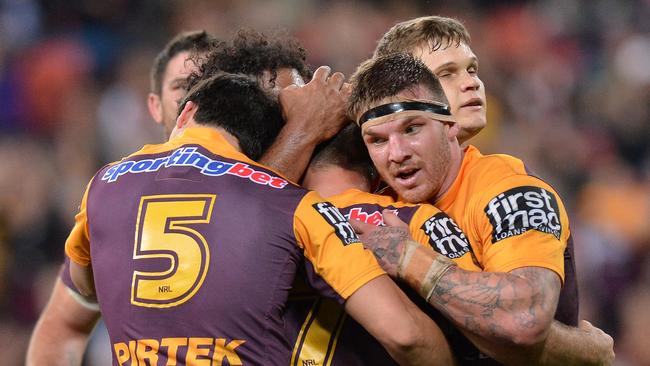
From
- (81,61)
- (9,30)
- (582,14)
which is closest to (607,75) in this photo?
(582,14)

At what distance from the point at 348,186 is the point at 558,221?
0.85 meters

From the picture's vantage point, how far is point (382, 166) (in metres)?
3.96

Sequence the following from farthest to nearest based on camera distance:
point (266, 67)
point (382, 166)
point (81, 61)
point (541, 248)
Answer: point (81, 61), point (266, 67), point (382, 166), point (541, 248)

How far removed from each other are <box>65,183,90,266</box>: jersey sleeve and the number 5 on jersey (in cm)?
42

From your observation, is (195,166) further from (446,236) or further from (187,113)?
(446,236)

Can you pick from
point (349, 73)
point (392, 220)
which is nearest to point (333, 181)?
point (392, 220)

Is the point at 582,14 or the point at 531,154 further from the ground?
the point at 582,14

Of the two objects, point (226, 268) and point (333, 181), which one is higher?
point (333, 181)

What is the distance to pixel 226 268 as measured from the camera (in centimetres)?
352

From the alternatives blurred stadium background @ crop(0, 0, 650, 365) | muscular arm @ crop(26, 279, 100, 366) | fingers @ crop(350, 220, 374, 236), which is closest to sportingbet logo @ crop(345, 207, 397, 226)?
fingers @ crop(350, 220, 374, 236)

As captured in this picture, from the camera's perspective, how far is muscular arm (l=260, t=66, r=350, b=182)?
412 cm

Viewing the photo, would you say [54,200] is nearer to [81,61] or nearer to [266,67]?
[81,61]

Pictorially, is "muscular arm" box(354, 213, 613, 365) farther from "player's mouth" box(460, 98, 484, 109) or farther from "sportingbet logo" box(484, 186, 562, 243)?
"player's mouth" box(460, 98, 484, 109)

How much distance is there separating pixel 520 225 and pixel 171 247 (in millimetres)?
1244
